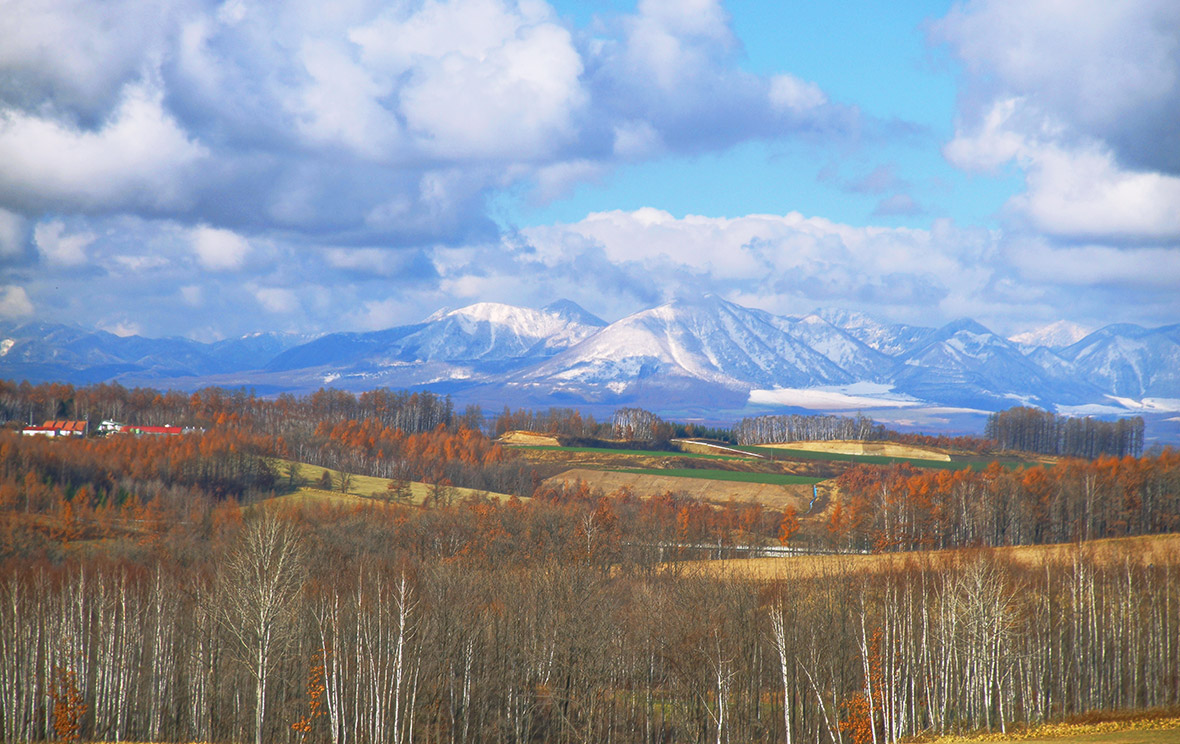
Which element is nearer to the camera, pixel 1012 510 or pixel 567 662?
pixel 567 662

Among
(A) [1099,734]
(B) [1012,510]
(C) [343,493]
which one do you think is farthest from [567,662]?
(C) [343,493]

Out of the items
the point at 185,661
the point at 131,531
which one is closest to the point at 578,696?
the point at 185,661

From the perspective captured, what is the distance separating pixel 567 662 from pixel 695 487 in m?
110

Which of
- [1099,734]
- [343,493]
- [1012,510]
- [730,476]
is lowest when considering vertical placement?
[1099,734]

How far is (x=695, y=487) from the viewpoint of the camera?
546ft

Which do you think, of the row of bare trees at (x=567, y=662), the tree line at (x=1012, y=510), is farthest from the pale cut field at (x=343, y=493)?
the row of bare trees at (x=567, y=662)

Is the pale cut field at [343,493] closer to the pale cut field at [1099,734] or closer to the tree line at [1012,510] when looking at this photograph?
the tree line at [1012,510]

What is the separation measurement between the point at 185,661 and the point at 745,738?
41.8 m

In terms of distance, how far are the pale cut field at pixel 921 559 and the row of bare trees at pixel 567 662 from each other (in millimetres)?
13364

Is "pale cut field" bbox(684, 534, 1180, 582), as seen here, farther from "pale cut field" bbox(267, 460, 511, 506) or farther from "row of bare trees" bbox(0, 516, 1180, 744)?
"pale cut field" bbox(267, 460, 511, 506)

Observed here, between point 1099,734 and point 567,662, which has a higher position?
point 567,662

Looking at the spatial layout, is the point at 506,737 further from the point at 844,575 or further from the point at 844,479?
the point at 844,479

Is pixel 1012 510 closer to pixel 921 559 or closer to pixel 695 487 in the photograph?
pixel 921 559

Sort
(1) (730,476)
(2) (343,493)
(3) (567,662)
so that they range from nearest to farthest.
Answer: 1. (3) (567,662)
2. (2) (343,493)
3. (1) (730,476)
